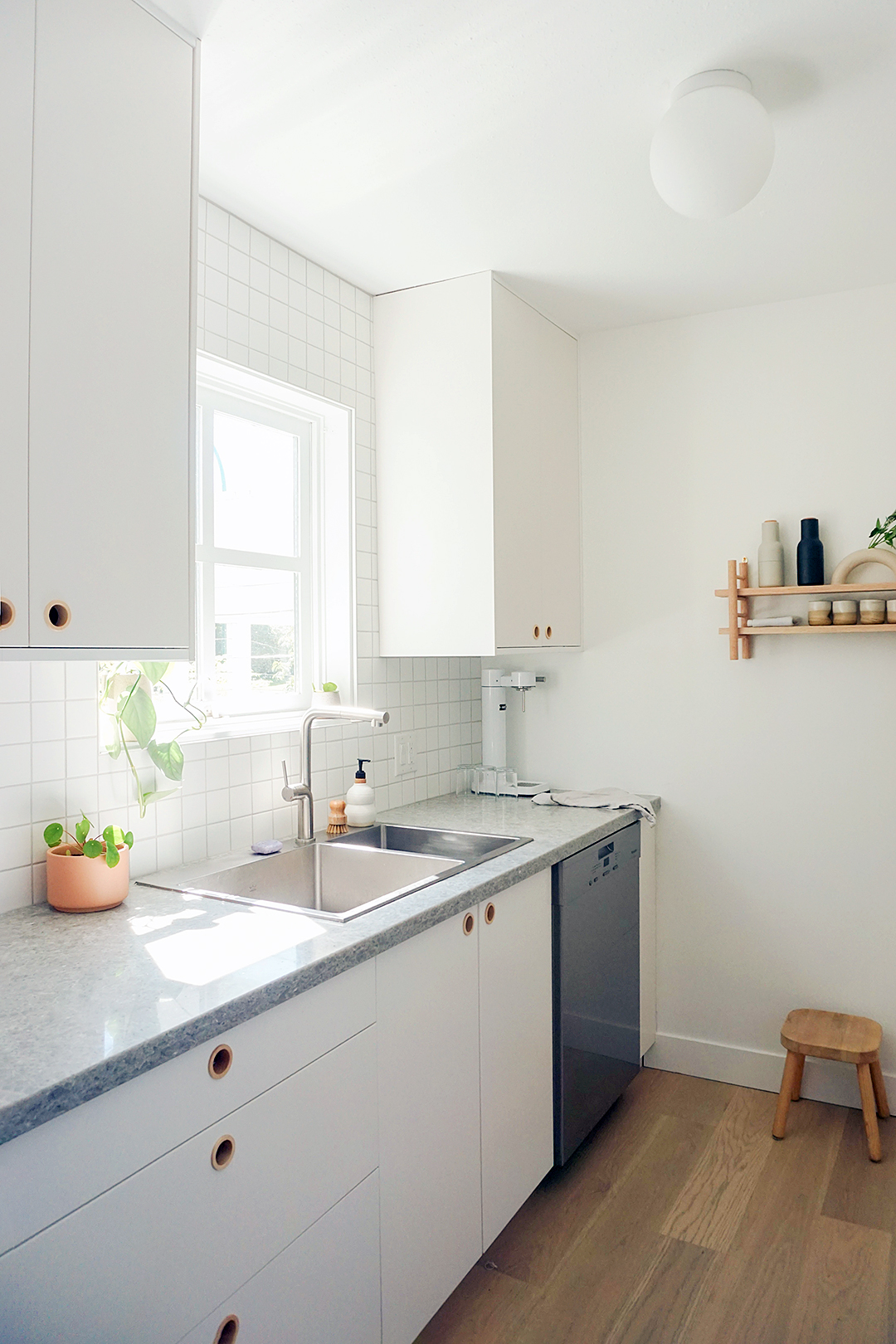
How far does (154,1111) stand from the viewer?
3.86 feet

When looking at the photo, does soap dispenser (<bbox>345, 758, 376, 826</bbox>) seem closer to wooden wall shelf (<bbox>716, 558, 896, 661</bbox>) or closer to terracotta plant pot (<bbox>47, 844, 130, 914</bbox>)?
terracotta plant pot (<bbox>47, 844, 130, 914</bbox>)

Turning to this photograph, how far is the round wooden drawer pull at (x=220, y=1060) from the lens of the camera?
1263mm

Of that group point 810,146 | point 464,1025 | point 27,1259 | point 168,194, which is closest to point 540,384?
point 810,146

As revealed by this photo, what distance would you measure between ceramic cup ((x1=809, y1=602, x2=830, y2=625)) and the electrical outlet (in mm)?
1295

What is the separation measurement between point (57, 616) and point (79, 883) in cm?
58

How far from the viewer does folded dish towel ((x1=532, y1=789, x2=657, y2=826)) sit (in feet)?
9.26

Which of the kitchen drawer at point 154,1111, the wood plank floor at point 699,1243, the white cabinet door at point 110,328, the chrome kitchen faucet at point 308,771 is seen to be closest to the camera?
the kitchen drawer at point 154,1111

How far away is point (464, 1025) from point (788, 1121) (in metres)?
1.39

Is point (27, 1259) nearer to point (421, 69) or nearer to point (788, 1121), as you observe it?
point (421, 69)

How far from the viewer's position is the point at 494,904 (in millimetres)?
2020

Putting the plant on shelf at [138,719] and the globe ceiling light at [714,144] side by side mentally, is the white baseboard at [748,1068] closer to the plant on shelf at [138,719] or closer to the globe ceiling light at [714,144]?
the plant on shelf at [138,719]

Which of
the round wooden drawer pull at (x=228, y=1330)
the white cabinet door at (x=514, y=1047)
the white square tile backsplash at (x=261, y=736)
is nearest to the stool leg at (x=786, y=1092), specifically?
the white cabinet door at (x=514, y=1047)

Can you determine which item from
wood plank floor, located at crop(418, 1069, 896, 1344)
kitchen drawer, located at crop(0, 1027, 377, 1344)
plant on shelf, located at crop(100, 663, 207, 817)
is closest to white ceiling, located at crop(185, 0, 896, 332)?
plant on shelf, located at crop(100, 663, 207, 817)

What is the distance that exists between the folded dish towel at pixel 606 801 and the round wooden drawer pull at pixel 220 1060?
171cm
